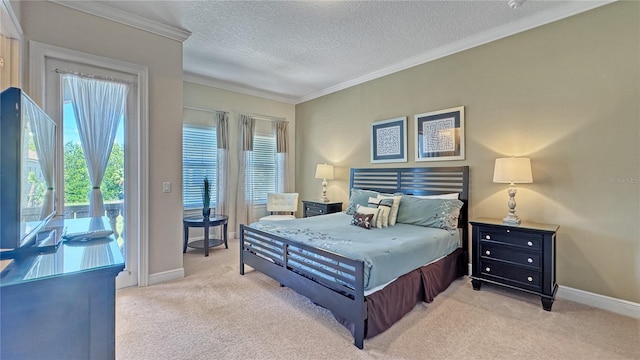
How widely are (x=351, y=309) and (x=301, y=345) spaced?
463mm

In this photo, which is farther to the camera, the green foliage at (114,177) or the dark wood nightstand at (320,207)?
the dark wood nightstand at (320,207)

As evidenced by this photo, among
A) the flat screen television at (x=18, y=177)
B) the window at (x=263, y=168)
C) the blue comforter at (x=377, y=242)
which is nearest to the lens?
the flat screen television at (x=18, y=177)

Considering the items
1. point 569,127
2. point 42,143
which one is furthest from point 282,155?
point 569,127

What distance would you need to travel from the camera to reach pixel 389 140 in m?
4.55

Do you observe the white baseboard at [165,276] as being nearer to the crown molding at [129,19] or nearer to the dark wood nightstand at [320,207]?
the dark wood nightstand at [320,207]

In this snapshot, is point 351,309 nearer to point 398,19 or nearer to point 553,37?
point 398,19

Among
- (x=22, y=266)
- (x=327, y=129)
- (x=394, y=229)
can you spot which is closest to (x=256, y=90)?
(x=327, y=129)

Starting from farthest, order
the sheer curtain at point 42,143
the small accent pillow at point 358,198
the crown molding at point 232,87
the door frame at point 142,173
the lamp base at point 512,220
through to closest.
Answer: the crown molding at point 232,87
the small accent pillow at point 358,198
the door frame at point 142,173
the lamp base at point 512,220
the sheer curtain at point 42,143

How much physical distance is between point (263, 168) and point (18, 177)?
190 inches

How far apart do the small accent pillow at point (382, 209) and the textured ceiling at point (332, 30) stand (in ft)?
6.75

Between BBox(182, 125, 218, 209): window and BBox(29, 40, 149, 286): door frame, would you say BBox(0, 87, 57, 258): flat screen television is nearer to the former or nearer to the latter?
BBox(29, 40, 149, 286): door frame

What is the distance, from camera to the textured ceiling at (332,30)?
288cm

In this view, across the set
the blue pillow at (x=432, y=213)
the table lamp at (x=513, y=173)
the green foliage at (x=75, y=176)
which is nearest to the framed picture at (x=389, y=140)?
the blue pillow at (x=432, y=213)

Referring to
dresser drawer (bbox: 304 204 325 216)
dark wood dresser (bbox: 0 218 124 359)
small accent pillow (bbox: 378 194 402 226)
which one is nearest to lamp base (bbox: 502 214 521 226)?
small accent pillow (bbox: 378 194 402 226)
